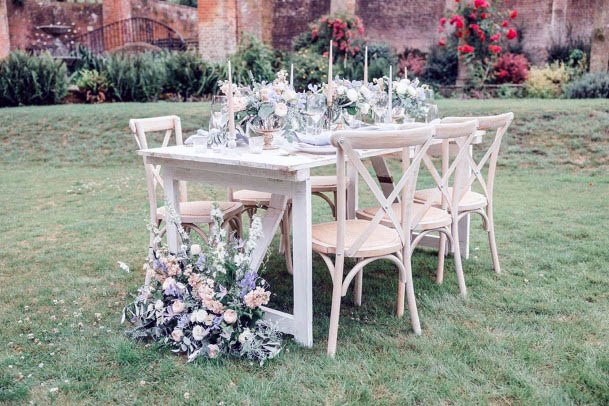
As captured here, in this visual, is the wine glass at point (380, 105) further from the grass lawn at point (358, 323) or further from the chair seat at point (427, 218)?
the grass lawn at point (358, 323)

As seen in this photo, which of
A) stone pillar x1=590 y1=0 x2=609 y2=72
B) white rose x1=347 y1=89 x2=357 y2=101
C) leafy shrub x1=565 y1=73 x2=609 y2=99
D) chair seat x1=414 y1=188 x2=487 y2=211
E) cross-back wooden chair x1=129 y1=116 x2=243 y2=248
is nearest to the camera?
white rose x1=347 y1=89 x2=357 y2=101

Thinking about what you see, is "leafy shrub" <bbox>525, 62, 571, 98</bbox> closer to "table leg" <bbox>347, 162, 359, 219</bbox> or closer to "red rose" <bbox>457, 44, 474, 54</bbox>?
"red rose" <bbox>457, 44, 474, 54</bbox>

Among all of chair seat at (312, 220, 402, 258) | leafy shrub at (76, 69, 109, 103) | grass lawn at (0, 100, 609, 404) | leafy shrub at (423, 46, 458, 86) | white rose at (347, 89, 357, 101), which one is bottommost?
grass lawn at (0, 100, 609, 404)

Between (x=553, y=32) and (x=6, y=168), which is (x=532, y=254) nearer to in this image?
(x=6, y=168)

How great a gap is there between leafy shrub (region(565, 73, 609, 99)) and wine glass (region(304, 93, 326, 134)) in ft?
28.4

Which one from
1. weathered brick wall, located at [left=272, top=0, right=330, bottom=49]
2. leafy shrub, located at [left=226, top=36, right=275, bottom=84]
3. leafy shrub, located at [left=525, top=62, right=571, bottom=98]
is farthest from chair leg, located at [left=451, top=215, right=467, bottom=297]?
weathered brick wall, located at [left=272, top=0, right=330, bottom=49]

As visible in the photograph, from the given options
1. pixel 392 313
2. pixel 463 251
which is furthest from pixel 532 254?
pixel 392 313

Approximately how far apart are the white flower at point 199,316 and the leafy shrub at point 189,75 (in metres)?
9.66

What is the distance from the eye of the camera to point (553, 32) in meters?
15.3

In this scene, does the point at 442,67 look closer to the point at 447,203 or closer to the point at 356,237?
the point at 447,203

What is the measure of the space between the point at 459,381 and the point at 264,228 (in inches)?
51.1

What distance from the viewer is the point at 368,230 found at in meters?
3.03

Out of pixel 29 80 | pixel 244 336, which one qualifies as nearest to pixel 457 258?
pixel 244 336

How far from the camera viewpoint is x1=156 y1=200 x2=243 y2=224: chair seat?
3.78m
